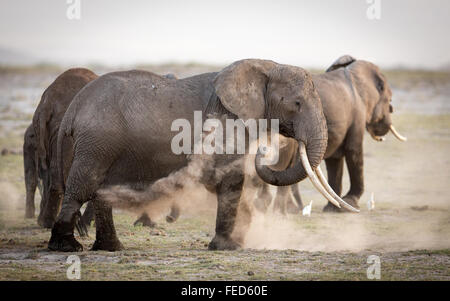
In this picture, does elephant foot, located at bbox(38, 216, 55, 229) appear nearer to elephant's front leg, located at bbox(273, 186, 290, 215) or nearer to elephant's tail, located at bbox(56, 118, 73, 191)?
elephant's tail, located at bbox(56, 118, 73, 191)

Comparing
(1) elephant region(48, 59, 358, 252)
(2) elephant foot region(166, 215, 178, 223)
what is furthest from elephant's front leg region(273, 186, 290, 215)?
(1) elephant region(48, 59, 358, 252)

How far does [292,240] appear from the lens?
1134 cm

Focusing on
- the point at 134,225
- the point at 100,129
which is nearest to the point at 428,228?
the point at 134,225

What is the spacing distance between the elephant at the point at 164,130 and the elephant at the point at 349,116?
349 centimetres

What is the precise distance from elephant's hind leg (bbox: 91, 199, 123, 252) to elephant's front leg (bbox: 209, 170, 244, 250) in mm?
1154

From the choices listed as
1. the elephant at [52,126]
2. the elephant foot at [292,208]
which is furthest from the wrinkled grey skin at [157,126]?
the elephant foot at [292,208]

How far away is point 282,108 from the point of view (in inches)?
388

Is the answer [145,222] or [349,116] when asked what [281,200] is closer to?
[349,116]

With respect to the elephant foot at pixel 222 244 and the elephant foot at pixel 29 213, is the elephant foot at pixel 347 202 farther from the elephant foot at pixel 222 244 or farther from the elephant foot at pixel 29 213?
the elephant foot at pixel 29 213

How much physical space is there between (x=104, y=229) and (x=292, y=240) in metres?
2.72

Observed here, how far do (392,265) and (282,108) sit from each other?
2156 mm

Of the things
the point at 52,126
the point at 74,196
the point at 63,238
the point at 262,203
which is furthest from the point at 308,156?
the point at 262,203

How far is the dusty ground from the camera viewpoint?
28.7 ft
